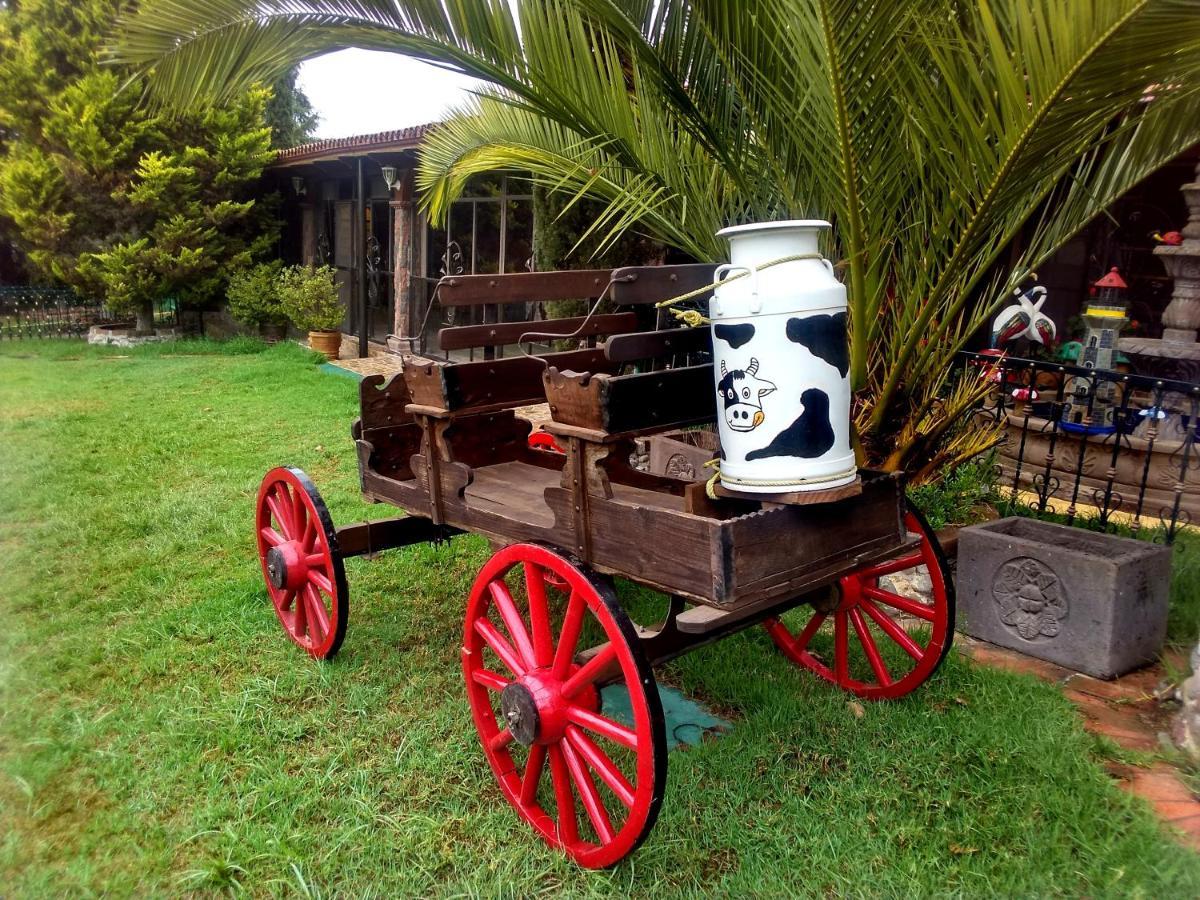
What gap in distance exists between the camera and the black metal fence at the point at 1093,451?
4.20m

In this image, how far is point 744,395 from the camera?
2086mm

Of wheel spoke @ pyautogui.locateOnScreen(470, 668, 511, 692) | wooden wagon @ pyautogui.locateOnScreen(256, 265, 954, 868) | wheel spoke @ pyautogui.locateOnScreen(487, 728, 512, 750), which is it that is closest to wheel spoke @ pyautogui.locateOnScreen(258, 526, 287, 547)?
wooden wagon @ pyautogui.locateOnScreen(256, 265, 954, 868)

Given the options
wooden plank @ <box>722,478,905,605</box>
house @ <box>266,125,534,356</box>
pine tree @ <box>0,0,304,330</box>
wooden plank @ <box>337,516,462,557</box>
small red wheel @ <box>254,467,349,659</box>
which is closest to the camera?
wooden plank @ <box>722,478,905,605</box>

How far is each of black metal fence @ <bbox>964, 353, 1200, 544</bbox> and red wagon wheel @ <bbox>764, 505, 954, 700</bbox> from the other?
136 cm

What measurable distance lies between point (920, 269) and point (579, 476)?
57.8 inches

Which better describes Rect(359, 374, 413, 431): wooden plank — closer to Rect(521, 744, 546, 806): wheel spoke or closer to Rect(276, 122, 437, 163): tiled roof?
Rect(521, 744, 546, 806): wheel spoke

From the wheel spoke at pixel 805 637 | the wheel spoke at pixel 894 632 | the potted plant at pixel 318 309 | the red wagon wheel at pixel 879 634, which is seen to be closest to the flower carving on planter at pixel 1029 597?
the red wagon wheel at pixel 879 634

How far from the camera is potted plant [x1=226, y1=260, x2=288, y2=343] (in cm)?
1236

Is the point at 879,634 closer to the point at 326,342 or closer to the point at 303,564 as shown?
the point at 303,564

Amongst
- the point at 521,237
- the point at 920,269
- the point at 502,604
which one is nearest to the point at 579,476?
the point at 502,604

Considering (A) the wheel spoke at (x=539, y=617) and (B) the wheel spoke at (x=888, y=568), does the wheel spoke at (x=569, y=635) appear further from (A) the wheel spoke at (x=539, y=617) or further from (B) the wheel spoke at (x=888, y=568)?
(B) the wheel spoke at (x=888, y=568)

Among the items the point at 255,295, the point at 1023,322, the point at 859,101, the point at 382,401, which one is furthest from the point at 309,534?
the point at 255,295

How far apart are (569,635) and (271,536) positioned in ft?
6.05

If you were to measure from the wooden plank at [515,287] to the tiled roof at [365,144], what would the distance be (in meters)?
5.67
